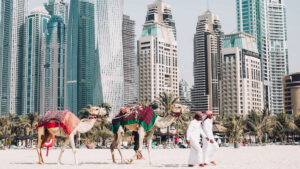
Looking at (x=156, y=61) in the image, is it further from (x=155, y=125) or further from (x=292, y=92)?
(x=155, y=125)

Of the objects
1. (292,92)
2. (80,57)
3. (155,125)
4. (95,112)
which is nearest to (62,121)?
(95,112)

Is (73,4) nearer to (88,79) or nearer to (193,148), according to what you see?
(88,79)

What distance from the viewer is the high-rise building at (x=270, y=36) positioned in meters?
180

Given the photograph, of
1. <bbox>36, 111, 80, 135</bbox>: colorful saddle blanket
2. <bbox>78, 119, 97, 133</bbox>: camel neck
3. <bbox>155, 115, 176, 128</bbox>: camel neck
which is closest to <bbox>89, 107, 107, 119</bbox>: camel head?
<bbox>78, 119, 97, 133</bbox>: camel neck

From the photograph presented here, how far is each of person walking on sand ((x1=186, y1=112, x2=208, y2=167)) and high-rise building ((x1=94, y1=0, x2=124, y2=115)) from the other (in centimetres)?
14812

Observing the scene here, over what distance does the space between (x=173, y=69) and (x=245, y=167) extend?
491ft

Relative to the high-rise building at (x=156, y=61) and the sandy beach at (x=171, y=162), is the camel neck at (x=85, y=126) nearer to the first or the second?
the sandy beach at (x=171, y=162)

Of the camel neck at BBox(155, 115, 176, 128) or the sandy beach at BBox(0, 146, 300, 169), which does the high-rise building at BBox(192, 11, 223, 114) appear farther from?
the camel neck at BBox(155, 115, 176, 128)

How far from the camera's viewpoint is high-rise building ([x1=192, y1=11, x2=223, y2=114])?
164 metres

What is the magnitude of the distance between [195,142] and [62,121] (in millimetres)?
5639

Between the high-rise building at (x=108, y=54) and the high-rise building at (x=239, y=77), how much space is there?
4194 cm

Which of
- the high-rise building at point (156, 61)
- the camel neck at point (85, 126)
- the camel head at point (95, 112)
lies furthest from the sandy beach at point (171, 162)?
the high-rise building at point (156, 61)

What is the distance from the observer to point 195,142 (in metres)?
15.0

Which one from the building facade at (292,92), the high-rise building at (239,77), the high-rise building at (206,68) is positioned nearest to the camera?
the building facade at (292,92)
